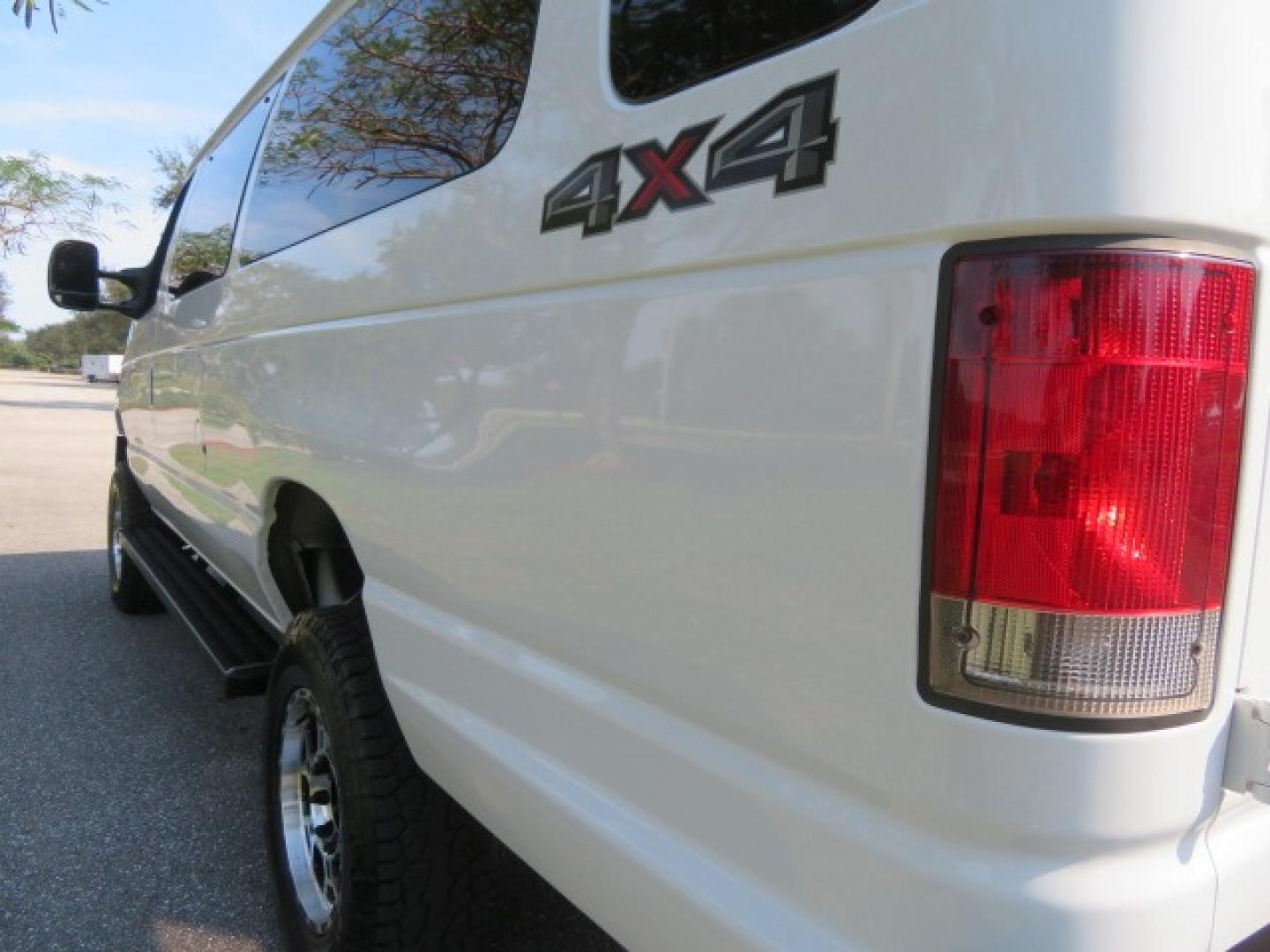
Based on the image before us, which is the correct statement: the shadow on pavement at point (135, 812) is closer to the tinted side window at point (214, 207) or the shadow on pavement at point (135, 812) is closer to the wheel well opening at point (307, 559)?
the wheel well opening at point (307, 559)

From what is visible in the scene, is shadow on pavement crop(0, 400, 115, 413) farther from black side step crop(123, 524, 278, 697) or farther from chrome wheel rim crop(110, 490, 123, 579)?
black side step crop(123, 524, 278, 697)

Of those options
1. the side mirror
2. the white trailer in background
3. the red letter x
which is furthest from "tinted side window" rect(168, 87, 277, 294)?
the white trailer in background

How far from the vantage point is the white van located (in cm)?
98

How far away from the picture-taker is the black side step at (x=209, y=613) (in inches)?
119

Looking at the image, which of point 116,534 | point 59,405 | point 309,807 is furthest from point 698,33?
point 59,405

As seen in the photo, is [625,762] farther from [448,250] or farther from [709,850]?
[448,250]

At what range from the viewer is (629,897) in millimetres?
1409

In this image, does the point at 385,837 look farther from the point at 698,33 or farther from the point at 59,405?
the point at 59,405

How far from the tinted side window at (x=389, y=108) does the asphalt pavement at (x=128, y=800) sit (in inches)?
71.4

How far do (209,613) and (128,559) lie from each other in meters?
2.05

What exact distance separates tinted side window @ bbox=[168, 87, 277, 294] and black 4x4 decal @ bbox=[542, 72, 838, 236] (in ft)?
6.94

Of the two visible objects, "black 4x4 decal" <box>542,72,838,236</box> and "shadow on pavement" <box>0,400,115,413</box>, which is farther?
"shadow on pavement" <box>0,400,115,413</box>

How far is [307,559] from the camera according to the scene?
119 inches

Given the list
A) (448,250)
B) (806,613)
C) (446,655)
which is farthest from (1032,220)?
(446,655)
